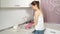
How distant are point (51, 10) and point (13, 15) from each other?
3.00 feet

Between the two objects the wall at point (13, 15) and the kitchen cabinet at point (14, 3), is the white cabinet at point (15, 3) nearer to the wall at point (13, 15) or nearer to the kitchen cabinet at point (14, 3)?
the kitchen cabinet at point (14, 3)

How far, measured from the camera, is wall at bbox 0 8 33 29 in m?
2.94

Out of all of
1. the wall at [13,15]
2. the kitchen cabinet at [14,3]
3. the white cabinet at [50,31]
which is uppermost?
the kitchen cabinet at [14,3]

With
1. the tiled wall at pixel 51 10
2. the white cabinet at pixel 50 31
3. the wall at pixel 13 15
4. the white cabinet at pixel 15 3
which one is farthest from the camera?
the wall at pixel 13 15

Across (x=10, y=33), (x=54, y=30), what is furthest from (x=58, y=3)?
(x=10, y=33)

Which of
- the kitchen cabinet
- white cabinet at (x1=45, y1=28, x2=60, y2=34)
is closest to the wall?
the kitchen cabinet

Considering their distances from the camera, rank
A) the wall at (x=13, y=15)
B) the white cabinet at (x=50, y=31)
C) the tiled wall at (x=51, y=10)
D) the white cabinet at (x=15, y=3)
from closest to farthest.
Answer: the white cabinet at (x=50, y=31) → the white cabinet at (x=15, y=3) → the tiled wall at (x=51, y=10) → the wall at (x=13, y=15)

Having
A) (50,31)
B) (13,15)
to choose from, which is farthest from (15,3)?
(50,31)

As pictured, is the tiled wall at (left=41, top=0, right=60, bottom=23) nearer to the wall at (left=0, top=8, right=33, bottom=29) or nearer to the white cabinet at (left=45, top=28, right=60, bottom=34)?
the wall at (left=0, top=8, right=33, bottom=29)

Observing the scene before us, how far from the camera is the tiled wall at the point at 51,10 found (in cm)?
276

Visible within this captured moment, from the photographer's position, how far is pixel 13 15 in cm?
302

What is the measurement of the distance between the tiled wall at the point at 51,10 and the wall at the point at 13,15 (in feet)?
1.26

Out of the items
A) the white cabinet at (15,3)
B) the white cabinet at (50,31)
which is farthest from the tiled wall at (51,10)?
the white cabinet at (50,31)

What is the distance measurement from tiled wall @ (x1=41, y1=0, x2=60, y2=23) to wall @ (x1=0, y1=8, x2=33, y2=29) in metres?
0.38
